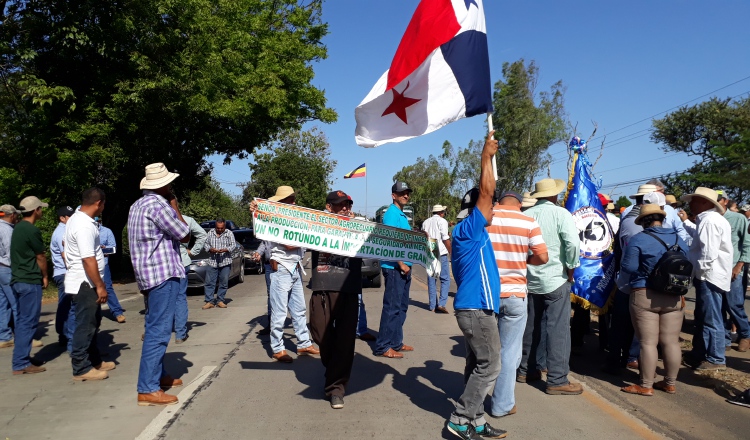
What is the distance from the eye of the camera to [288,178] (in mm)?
47250

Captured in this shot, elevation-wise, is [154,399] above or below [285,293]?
below

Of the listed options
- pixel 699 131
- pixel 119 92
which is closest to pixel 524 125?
pixel 699 131

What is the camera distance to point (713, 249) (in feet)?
21.8

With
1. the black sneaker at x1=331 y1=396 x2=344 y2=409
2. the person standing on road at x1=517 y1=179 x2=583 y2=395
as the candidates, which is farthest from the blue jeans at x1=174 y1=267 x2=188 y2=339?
the person standing on road at x1=517 y1=179 x2=583 y2=395

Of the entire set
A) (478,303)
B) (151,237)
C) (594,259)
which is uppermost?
(151,237)

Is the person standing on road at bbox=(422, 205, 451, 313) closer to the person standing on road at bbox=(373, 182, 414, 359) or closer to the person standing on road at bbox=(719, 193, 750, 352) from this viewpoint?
the person standing on road at bbox=(373, 182, 414, 359)

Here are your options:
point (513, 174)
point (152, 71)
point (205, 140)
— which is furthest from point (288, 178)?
point (152, 71)

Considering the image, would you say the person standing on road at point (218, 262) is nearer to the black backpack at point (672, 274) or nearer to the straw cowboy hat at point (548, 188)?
the straw cowboy hat at point (548, 188)

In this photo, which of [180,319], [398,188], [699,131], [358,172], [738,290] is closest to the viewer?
[398,188]

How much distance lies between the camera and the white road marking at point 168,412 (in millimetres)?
4697

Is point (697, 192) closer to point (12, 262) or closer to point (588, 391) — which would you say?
point (588, 391)

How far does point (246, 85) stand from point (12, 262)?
15.6 m

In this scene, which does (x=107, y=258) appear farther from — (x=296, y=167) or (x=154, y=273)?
(x=296, y=167)

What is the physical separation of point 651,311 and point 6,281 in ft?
25.8
